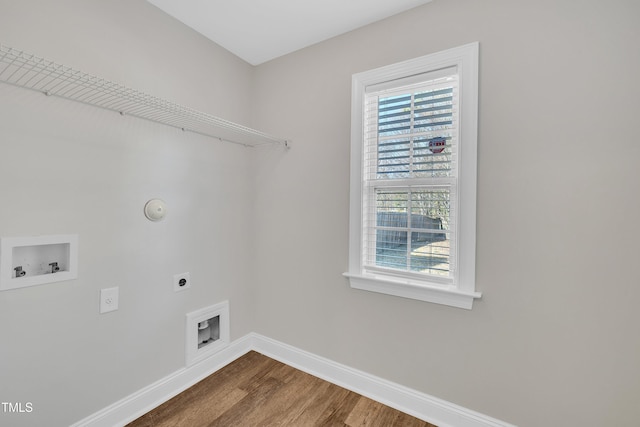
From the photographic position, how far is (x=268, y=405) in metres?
1.73

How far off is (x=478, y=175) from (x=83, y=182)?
2096mm

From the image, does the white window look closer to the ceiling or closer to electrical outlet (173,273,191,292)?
the ceiling

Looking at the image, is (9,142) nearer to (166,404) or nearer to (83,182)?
(83,182)

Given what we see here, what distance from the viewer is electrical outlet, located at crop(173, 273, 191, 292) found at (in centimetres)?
183

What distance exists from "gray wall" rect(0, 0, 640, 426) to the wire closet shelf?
6 cm

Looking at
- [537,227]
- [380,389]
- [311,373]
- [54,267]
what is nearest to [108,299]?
[54,267]

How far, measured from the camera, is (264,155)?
233 cm

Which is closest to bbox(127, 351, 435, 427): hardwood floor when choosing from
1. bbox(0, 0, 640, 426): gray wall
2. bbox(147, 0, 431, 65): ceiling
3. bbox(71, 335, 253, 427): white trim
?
bbox(71, 335, 253, 427): white trim

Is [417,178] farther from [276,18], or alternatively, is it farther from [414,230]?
[276,18]

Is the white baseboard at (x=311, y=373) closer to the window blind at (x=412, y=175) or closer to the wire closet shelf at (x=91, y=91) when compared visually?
the window blind at (x=412, y=175)

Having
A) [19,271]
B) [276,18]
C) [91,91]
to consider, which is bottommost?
[19,271]

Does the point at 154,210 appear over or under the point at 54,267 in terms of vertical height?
over

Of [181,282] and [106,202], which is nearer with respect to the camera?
[106,202]

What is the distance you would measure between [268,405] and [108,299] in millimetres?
1147
